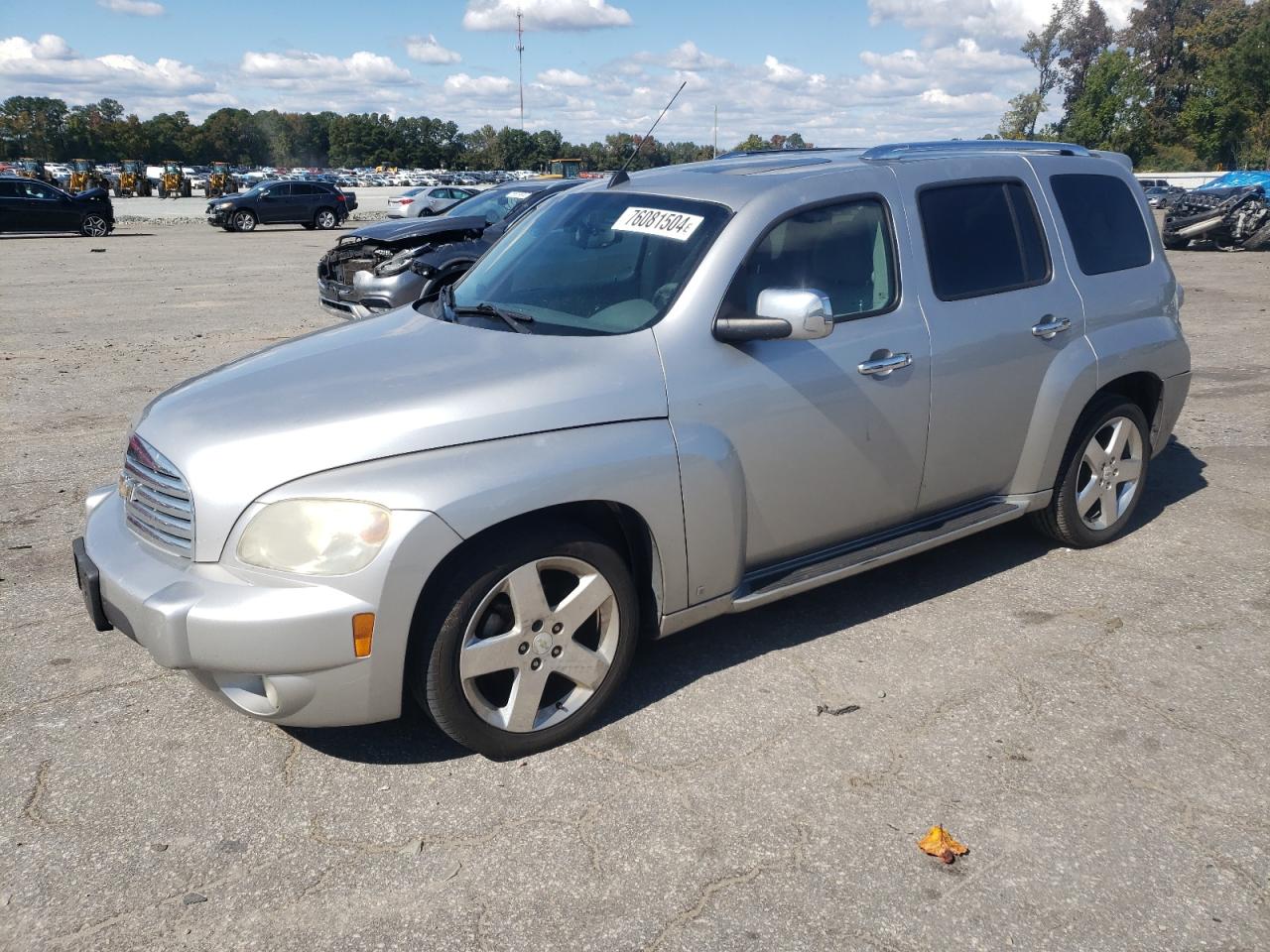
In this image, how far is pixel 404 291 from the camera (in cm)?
1005

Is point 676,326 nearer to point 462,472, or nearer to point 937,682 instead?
point 462,472

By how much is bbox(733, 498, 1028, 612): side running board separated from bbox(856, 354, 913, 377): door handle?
669 millimetres

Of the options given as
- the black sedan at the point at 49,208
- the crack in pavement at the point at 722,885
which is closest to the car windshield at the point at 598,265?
the crack in pavement at the point at 722,885

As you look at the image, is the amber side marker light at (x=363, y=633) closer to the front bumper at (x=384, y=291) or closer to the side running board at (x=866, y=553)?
the side running board at (x=866, y=553)

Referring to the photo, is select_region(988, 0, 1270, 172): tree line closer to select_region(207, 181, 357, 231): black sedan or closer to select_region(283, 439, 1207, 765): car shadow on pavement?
select_region(207, 181, 357, 231): black sedan

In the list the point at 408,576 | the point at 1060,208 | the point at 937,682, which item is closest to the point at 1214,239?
the point at 1060,208

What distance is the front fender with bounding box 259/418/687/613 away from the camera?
2.96 meters

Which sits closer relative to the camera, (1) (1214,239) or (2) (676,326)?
(2) (676,326)

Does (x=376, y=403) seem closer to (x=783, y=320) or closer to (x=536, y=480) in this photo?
(x=536, y=480)

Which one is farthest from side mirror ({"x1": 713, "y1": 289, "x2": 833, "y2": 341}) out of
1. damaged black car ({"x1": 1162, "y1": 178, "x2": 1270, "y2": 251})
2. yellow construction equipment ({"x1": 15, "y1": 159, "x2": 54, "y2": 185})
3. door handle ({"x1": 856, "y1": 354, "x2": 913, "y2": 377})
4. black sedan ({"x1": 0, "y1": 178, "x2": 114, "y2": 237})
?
yellow construction equipment ({"x1": 15, "y1": 159, "x2": 54, "y2": 185})

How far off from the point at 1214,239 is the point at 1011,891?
83.5 feet

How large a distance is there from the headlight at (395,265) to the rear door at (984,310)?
6917 millimetres

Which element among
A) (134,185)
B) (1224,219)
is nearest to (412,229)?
(1224,219)

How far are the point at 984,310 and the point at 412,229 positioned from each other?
26.7ft
